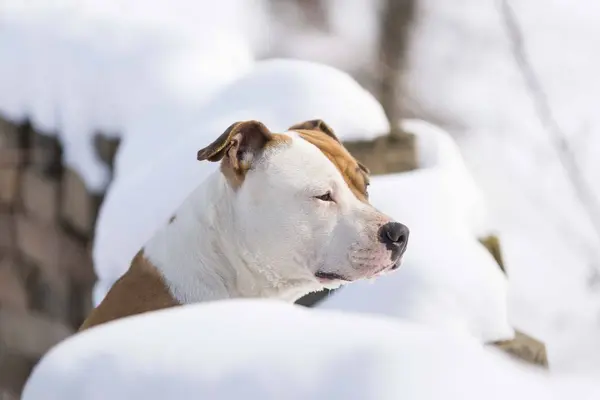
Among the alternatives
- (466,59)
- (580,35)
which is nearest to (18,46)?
(466,59)

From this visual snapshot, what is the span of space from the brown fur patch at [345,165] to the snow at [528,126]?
5.23 m

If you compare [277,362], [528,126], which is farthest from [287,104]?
[528,126]

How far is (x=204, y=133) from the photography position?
3904 mm

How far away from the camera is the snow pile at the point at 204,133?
368 centimetres

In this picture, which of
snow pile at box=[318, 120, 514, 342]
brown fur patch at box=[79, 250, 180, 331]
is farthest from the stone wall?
brown fur patch at box=[79, 250, 180, 331]

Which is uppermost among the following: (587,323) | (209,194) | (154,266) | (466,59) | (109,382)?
(109,382)

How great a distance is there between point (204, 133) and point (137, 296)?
159cm

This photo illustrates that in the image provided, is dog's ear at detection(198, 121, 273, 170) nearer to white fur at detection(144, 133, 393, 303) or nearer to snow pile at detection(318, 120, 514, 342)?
white fur at detection(144, 133, 393, 303)

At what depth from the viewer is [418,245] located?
3227mm

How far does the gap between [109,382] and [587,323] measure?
7.11m

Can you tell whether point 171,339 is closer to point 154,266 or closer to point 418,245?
point 154,266

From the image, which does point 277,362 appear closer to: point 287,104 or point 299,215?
point 299,215

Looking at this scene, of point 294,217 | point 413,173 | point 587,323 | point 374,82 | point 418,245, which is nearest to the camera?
point 294,217

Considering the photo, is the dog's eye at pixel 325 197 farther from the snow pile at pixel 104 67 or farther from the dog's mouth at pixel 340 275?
the snow pile at pixel 104 67
